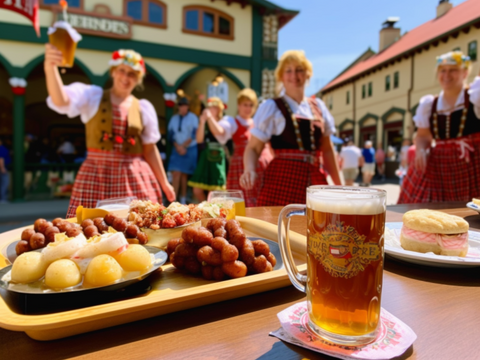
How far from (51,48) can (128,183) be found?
1.11m

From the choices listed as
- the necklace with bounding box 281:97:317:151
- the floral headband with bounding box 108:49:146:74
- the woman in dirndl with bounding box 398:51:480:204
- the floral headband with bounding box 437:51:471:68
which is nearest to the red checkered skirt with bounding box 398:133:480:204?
the woman in dirndl with bounding box 398:51:480:204

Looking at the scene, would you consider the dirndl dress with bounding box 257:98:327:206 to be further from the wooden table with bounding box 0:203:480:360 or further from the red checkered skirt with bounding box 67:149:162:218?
the wooden table with bounding box 0:203:480:360

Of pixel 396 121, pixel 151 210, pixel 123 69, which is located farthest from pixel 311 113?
pixel 396 121

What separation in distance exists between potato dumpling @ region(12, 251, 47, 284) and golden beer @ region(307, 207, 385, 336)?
21.0 inches

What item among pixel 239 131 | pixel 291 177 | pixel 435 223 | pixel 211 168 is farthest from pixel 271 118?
pixel 211 168

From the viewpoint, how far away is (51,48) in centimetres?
233

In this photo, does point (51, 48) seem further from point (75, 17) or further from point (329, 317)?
point (75, 17)

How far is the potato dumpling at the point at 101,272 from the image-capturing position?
64 centimetres

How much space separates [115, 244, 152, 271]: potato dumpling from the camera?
2.32 feet

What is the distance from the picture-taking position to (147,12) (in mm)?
9031

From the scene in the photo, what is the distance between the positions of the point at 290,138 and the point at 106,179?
1542 mm

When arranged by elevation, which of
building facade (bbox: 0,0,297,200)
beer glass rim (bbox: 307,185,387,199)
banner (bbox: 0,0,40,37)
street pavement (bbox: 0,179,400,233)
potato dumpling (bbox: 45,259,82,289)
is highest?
building facade (bbox: 0,0,297,200)

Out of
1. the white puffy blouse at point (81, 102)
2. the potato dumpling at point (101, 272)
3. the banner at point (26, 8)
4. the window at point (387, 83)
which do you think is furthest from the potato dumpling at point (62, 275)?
the window at point (387, 83)

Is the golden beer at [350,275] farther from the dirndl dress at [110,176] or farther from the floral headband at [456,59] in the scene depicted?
the floral headband at [456,59]
